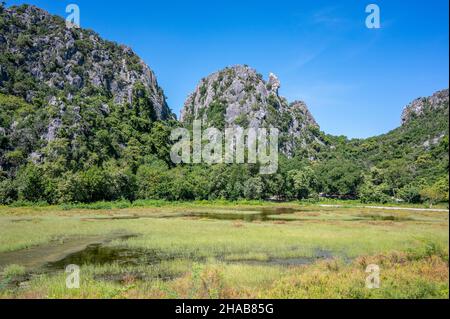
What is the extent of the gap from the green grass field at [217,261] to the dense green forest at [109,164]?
2201 inches

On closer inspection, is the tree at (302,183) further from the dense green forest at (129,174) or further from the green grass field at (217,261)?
the green grass field at (217,261)

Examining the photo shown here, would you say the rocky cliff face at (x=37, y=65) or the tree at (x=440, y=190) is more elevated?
the rocky cliff face at (x=37, y=65)

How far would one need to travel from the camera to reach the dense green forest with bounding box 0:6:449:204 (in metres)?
102

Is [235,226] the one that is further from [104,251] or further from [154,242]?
[104,251]

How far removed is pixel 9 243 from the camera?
34.6 metres

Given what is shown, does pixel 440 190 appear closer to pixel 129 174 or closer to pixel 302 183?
pixel 129 174

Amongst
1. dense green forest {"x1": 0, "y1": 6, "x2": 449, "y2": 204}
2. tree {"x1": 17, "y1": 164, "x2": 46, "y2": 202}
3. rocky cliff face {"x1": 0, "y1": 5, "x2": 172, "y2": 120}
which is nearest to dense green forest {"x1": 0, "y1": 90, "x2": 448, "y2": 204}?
tree {"x1": 17, "y1": 164, "x2": 46, "y2": 202}

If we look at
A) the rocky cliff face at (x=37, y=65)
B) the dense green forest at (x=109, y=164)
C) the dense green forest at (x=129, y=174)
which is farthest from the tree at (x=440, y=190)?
the rocky cliff face at (x=37, y=65)

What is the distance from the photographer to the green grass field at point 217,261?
1736 cm

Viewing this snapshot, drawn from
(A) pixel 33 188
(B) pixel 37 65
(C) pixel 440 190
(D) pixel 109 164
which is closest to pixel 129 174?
(D) pixel 109 164

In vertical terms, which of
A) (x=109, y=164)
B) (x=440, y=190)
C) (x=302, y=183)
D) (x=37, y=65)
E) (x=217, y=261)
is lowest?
(x=217, y=261)

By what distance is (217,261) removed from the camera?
26.7 metres

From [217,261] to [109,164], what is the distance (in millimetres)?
117200

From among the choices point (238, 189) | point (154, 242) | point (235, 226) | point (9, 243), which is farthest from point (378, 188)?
point (9, 243)
